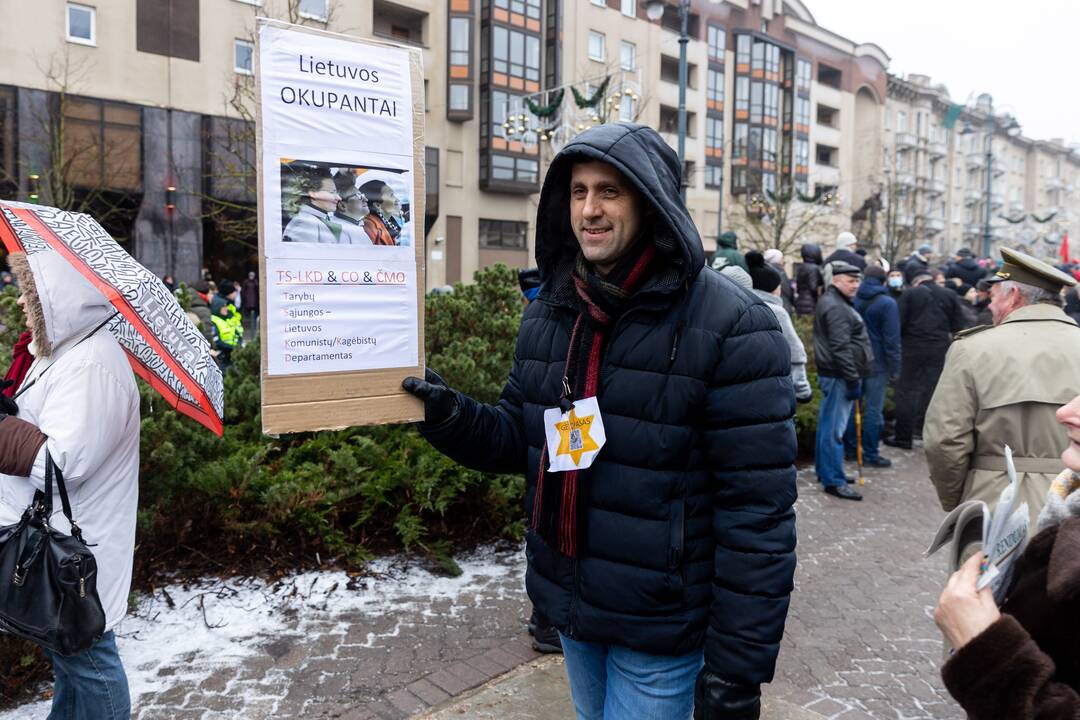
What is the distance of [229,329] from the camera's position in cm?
1245

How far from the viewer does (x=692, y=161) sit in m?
45.9

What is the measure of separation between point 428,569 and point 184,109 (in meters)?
26.0

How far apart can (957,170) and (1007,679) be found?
8127 centimetres

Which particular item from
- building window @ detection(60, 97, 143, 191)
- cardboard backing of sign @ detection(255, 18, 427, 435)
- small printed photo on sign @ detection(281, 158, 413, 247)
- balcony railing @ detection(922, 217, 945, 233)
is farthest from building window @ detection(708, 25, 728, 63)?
small printed photo on sign @ detection(281, 158, 413, 247)

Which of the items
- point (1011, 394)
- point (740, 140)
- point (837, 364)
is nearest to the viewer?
point (1011, 394)

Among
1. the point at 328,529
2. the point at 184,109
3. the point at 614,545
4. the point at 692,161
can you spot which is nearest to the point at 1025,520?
the point at 614,545

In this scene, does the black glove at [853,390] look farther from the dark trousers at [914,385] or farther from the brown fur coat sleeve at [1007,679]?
the brown fur coat sleeve at [1007,679]

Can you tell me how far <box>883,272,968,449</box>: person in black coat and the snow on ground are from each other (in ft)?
22.2

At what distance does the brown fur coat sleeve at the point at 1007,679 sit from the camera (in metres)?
1.37

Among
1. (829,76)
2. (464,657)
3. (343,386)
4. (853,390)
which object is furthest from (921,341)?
(829,76)

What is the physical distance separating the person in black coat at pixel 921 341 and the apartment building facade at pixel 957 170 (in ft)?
145

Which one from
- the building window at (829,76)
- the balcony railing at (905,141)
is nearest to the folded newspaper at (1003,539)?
the building window at (829,76)

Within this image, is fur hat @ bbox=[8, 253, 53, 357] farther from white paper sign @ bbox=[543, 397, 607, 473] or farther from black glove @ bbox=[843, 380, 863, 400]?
black glove @ bbox=[843, 380, 863, 400]

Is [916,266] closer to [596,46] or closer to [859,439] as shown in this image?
[859,439]
